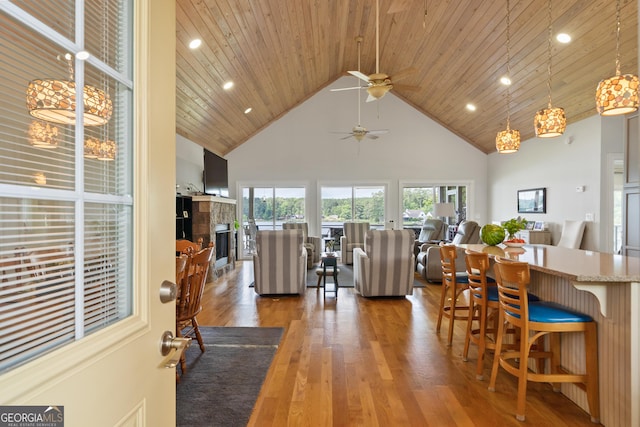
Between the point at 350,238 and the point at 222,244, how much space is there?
2.85 meters

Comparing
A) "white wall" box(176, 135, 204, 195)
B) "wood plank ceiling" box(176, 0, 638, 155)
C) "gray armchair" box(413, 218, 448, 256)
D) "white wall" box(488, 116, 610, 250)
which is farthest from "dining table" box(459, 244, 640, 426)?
"white wall" box(176, 135, 204, 195)

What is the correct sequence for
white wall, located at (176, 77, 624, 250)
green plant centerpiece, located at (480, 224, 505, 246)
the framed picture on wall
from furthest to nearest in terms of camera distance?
white wall, located at (176, 77, 624, 250) → the framed picture on wall → green plant centerpiece, located at (480, 224, 505, 246)

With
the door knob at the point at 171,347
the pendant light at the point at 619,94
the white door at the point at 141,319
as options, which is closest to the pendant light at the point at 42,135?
the white door at the point at 141,319

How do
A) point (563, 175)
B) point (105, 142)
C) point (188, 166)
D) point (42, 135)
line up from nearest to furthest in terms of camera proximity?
point (42, 135)
point (105, 142)
point (563, 175)
point (188, 166)

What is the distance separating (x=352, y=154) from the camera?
9109 mm

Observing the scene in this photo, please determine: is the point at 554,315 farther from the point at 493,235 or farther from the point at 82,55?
the point at 82,55

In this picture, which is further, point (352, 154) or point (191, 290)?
point (352, 154)

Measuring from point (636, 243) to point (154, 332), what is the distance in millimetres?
5651

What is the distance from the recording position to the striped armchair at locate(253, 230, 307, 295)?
4785mm

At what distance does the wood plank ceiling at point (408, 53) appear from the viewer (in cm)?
432

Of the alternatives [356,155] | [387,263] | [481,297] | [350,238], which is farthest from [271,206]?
[481,297]

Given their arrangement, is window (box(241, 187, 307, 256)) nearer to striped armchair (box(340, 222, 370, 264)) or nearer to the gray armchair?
striped armchair (box(340, 222, 370, 264))

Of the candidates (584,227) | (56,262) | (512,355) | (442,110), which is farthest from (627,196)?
(56,262)

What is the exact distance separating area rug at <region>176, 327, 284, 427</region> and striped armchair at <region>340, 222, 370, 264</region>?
4.15 metres
